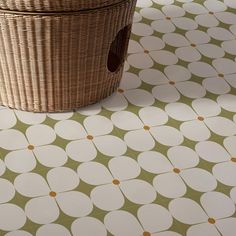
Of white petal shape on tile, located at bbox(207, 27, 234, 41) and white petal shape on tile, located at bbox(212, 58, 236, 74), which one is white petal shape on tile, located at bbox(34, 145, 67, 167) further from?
white petal shape on tile, located at bbox(207, 27, 234, 41)

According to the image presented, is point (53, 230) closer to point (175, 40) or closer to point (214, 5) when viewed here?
point (175, 40)

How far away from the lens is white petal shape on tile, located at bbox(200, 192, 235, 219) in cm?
140

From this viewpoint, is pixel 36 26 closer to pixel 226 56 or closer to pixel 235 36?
pixel 226 56

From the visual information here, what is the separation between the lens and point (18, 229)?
131cm

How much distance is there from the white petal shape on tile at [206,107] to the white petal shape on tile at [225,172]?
219 millimetres

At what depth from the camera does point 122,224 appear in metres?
1.35

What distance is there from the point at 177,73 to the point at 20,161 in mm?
677

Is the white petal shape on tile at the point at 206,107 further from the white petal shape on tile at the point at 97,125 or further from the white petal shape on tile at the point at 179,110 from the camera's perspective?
the white petal shape on tile at the point at 97,125

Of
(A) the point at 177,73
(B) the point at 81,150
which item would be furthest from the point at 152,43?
(B) the point at 81,150

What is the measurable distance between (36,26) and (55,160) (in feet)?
1.26

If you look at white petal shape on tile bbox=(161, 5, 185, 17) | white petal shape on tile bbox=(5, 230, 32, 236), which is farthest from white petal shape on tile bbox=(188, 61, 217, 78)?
white petal shape on tile bbox=(5, 230, 32, 236)

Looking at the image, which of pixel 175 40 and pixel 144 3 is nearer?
pixel 175 40

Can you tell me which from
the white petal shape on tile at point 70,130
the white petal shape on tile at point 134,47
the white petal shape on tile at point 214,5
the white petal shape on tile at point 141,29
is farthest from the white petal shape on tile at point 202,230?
the white petal shape on tile at point 214,5

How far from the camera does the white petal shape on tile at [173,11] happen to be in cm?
214
